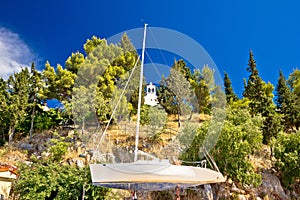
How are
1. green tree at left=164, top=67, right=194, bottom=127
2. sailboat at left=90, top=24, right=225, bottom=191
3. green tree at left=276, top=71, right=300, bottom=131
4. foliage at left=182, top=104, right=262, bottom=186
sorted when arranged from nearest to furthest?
sailboat at left=90, top=24, right=225, bottom=191
green tree at left=164, top=67, right=194, bottom=127
foliage at left=182, top=104, right=262, bottom=186
green tree at left=276, top=71, right=300, bottom=131

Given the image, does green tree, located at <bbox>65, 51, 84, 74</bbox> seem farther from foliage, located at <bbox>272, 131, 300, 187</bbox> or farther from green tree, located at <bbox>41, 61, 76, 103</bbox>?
foliage, located at <bbox>272, 131, 300, 187</bbox>

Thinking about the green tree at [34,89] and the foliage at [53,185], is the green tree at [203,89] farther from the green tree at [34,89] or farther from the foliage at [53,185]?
the green tree at [34,89]

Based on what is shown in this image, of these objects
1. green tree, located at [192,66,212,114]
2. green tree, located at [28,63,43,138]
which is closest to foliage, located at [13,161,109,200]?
green tree, located at [192,66,212,114]

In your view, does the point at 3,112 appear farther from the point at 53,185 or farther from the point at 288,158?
the point at 288,158

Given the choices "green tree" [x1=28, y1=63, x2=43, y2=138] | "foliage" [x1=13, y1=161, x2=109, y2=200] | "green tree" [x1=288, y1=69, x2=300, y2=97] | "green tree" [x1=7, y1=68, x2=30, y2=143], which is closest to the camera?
"foliage" [x1=13, y1=161, x2=109, y2=200]

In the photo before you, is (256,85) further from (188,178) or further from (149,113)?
(188,178)

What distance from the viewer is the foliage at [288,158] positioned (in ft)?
42.5

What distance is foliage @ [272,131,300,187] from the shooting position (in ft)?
42.5

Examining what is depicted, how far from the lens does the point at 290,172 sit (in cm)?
1314

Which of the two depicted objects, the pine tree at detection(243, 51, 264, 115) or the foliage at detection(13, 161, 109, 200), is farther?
the pine tree at detection(243, 51, 264, 115)

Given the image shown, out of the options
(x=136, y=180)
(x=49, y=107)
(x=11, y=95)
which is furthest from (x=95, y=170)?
(x=49, y=107)

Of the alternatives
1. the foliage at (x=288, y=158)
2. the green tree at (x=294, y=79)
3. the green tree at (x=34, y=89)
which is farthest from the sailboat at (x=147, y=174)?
the green tree at (x=294, y=79)

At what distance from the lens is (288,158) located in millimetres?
13023

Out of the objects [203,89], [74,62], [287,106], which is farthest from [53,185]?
[287,106]
